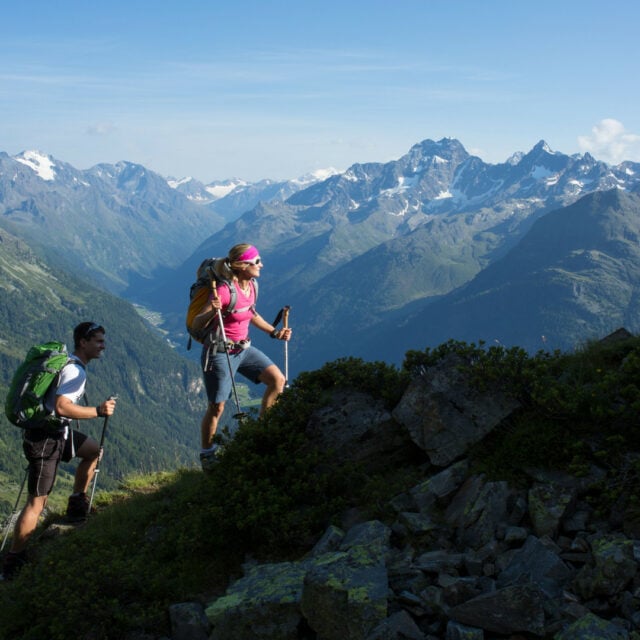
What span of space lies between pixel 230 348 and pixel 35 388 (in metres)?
3.32

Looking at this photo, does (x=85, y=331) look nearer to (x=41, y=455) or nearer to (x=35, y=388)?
(x=35, y=388)

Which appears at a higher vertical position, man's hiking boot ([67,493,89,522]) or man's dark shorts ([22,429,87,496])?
man's dark shorts ([22,429,87,496])

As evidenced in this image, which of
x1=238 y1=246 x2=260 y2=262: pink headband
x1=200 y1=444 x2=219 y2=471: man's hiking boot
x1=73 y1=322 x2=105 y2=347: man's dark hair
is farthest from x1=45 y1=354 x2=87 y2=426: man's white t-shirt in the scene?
x1=238 y1=246 x2=260 y2=262: pink headband

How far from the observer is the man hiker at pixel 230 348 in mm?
11281

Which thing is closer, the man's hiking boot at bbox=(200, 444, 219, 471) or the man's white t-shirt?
the man's white t-shirt

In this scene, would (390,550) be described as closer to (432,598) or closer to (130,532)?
(432,598)

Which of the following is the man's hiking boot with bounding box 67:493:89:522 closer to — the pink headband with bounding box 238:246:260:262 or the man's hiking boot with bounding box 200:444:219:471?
the man's hiking boot with bounding box 200:444:219:471

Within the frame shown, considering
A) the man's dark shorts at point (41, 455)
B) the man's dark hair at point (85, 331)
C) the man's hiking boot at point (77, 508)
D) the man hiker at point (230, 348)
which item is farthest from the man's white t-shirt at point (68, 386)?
the man's hiking boot at point (77, 508)

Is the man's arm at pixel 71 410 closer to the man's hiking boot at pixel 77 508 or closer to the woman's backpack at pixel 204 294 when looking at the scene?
the woman's backpack at pixel 204 294

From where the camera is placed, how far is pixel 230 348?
11422mm

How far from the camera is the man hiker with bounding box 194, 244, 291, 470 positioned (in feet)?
37.0

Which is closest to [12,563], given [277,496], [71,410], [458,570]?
[71,410]

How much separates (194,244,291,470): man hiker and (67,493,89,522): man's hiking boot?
2.49 m

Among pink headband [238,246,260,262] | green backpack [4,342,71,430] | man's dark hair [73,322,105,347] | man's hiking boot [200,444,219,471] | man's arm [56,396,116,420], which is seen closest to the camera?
man's arm [56,396,116,420]
